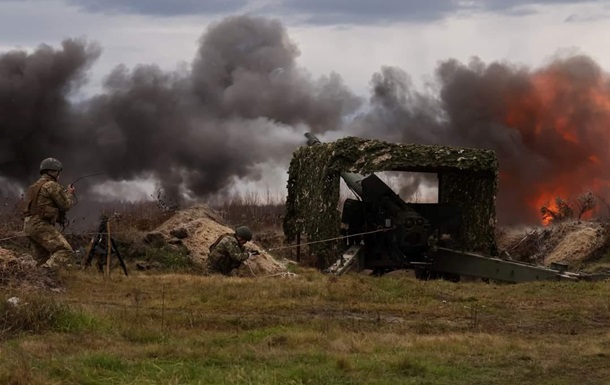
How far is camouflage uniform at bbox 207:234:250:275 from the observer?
57.9 ft

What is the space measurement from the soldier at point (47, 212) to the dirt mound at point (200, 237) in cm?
403

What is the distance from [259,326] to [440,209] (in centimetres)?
1160

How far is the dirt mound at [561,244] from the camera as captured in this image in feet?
77.9

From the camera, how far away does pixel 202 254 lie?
21.4 metres

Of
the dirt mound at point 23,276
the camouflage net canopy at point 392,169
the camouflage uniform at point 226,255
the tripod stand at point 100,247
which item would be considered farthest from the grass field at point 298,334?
the camouflage net canopy at point 392,169

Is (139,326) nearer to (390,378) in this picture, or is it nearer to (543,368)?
(390,378)

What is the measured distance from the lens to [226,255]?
17766 millimetres

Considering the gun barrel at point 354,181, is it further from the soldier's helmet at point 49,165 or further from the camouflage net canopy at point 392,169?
the soldier's helmet at point 49,165

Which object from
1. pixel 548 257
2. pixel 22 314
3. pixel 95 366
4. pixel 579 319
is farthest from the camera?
pixel 548 257

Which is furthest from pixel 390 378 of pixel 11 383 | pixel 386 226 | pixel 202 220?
pixel 202 220

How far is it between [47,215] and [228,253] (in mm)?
3475

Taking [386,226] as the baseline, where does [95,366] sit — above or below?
below

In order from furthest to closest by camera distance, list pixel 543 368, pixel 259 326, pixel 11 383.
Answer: pixel 259 326 < pixel 543 368 < pixel 11 383

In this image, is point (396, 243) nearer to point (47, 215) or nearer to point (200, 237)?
point (200, 237)
